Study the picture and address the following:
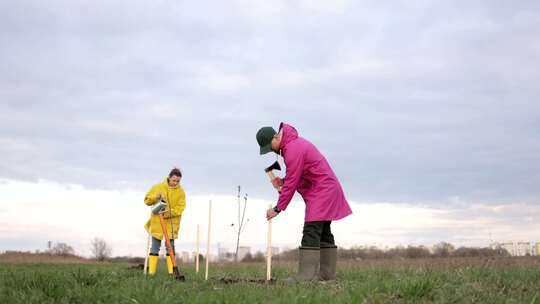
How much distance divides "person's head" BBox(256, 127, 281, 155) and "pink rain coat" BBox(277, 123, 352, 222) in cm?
10

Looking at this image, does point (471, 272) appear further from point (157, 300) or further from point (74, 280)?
point (74, 280)

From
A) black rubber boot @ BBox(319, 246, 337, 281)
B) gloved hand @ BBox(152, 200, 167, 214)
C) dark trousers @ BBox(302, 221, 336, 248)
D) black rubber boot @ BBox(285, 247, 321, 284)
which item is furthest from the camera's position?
gloved hand @ BBox(152, 200, 167, 214)

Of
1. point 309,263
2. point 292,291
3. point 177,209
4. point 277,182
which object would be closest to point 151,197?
point 177,209

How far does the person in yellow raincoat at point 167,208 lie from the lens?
11.3 m

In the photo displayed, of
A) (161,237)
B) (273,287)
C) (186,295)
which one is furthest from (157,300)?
(161,237)

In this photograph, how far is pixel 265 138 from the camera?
8.73 meters

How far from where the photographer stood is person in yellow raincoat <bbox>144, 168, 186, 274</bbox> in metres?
11.3

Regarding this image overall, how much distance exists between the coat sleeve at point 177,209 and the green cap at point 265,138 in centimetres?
342

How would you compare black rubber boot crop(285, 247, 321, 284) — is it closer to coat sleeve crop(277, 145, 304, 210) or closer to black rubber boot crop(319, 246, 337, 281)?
black rubber boot crop(319, 246, 337, 281)

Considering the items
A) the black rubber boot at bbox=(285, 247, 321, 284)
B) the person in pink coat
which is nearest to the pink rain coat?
the person in pink coat

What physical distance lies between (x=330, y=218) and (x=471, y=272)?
82.2 inches

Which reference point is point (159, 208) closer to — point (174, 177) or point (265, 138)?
point (174, 177)

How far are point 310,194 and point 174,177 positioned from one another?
148 inches

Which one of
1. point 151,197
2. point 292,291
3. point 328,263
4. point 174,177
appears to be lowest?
point 292,291
